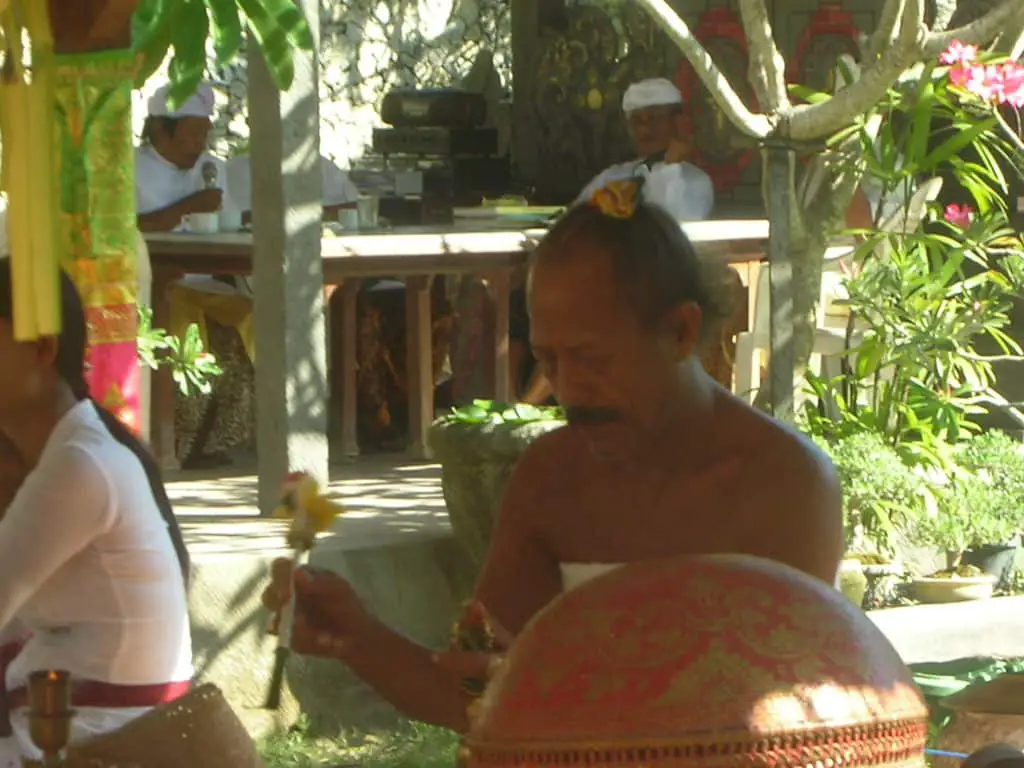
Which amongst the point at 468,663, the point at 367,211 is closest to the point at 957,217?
the point at 367,211

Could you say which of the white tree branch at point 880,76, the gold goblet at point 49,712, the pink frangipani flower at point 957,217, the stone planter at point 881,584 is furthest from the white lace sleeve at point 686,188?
the gold goblet at point 49,712

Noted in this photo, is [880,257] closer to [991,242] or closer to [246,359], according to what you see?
[991,242]

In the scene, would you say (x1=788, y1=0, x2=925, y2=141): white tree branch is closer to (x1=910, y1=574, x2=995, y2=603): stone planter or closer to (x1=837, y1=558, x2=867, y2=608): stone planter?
(x1=837, y1=558, x2=867, y2=608): stone planter

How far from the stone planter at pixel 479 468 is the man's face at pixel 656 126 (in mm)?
3700

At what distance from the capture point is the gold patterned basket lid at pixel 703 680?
1.24 m

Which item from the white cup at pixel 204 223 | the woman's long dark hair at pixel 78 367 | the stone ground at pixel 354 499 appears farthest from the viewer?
the white cup at pixel 204 223

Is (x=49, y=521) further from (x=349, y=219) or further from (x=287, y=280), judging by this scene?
(x=349, y=219)

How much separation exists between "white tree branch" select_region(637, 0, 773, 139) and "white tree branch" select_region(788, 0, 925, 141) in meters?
0.23

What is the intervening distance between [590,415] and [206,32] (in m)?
1.34

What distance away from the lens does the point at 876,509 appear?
23.7 ft

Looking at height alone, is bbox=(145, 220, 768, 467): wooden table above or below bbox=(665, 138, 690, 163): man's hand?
below

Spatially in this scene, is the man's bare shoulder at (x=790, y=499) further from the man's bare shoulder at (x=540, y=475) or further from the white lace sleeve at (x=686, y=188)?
the white lace sleeve at (x=686, y=188)

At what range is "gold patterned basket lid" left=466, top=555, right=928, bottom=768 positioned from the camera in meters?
1.24

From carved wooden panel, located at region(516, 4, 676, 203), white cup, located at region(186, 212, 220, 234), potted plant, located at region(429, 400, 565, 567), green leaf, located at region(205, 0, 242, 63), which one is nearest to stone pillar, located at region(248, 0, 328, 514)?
potted plant, located at region(429, 400, 565, 567)
